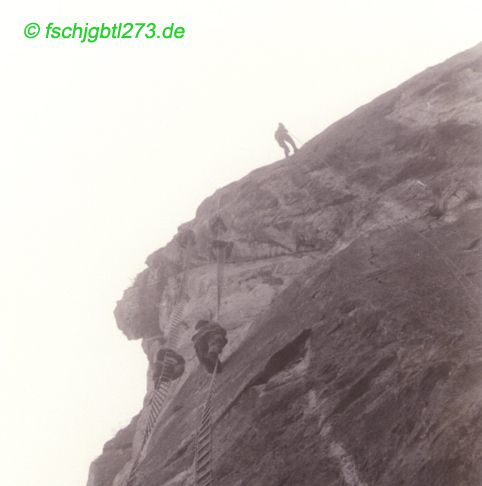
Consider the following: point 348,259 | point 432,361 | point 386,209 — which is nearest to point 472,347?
point 432,361

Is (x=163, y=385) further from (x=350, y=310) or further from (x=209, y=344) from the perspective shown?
(x=350, y=310)

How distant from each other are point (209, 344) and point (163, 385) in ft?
11.3

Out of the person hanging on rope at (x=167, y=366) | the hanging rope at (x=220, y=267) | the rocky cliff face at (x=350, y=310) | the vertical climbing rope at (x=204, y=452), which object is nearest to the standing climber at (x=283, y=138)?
the rocky cliff face at (x=350, y=310)

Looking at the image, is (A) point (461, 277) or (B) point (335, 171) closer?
(A) point (461, 277)

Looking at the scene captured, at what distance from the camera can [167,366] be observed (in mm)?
11789

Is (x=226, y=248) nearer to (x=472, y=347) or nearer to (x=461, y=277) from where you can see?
(x=461, y=277)

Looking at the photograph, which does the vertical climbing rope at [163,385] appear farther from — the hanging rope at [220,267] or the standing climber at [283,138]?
the standing climber at [283,138]

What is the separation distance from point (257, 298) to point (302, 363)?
4.83 metres

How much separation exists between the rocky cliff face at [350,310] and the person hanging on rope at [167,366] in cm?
34

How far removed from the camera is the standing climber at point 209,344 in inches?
404

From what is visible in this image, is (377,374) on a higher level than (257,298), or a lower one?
lower

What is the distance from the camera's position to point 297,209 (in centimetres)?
1477

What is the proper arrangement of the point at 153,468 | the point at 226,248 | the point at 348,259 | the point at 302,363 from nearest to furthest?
1. the point at 302,363
2. the point at 153,468
3. the point at 348,259
4. the point at 226,248

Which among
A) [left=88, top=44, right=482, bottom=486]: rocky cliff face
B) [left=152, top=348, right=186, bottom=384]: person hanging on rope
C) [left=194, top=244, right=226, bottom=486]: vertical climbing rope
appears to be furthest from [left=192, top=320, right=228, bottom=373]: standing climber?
[left=194, top=244, right=226, bottom=486]: vertical climbing rope
